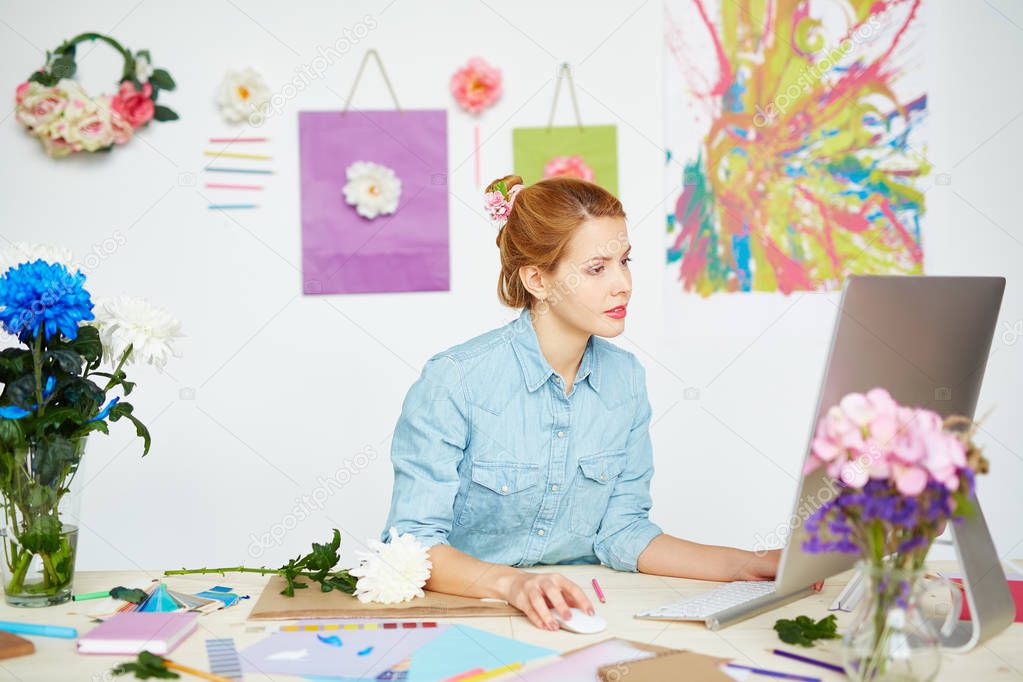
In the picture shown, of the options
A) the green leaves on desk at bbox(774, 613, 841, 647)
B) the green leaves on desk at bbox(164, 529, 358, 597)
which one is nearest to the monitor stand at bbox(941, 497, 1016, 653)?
the green leaves on desk at bbox(774, 613, 841, 647)

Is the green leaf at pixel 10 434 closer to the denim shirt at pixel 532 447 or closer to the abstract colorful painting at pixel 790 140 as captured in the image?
the denim shirt at pixel 532 447

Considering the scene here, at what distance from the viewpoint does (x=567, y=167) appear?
3.09 m

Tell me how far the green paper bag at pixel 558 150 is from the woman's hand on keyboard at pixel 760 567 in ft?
5.72

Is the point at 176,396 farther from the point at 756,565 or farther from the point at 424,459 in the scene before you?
the point at 756,565

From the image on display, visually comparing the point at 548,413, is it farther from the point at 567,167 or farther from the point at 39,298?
the point at 567,167

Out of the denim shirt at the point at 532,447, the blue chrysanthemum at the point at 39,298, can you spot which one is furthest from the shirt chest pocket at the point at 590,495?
the blue chrysanthemum at the point at 39,298

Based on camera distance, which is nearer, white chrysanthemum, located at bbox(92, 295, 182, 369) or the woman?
white chrysanthemum, located at bbox(92, 295, 182, 369)

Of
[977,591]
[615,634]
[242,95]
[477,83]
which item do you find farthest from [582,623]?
[242,95]

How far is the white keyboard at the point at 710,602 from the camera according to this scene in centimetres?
134

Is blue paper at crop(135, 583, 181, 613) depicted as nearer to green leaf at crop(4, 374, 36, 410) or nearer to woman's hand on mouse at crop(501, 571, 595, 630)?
green leaf at crop(4, 374, 36, 410)

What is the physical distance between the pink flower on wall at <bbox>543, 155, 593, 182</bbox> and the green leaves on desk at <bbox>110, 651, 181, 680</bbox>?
218 centimetres

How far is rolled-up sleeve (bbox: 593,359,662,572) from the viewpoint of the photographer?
5.53 ft

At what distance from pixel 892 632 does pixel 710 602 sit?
0.37 metres

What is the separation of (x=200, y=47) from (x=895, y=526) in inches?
104
